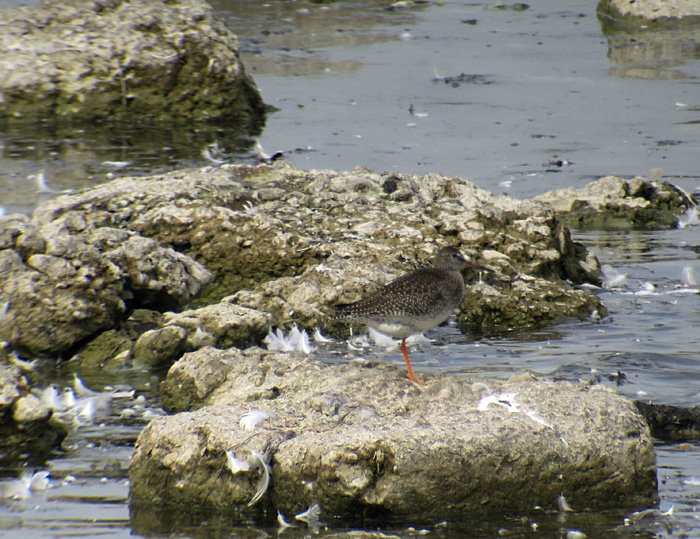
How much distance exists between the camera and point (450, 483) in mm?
5156

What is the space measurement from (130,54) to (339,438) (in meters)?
13.1

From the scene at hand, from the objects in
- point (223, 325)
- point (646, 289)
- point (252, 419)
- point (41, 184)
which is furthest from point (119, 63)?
point (252, 419)

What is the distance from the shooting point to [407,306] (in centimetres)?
708

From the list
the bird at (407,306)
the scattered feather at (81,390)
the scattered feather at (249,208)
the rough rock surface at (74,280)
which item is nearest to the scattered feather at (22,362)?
the rough rock surface at (74,280)

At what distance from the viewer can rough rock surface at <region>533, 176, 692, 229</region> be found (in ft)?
39.9

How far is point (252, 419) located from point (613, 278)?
18.2 feet

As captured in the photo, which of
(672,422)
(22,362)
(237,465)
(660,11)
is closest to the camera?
(237,465)

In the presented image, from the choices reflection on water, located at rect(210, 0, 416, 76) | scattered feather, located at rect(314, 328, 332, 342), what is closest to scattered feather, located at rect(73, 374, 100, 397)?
scattered feather, located at rect(314, 328, 332, 342)

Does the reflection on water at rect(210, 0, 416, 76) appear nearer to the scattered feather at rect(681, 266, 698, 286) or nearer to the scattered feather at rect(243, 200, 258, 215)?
the scattered feather at rect(243, 200, 258, 215)

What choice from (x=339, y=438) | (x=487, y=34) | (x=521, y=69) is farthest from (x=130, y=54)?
(x=339, y=438)

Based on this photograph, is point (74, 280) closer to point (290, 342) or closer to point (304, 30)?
point (290, 342)

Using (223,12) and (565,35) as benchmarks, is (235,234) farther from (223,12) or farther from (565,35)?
(223,12)

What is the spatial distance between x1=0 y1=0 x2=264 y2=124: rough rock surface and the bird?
10672mm

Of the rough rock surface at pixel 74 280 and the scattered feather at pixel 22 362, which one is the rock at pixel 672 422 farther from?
the scattered feather at pixel 22 362
